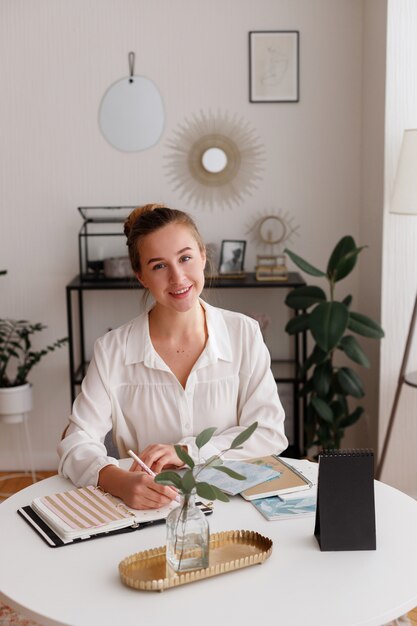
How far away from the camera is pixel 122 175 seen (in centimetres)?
380

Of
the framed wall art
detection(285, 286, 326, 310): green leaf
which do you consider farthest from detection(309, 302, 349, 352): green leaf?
the framed wall art

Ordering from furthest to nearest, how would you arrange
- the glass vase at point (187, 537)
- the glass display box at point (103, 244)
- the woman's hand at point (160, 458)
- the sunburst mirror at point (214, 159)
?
the sunburst mirror at point (214, 159), the glass display box at point (103, 244), the woman's hand at point (160, 458), the glass vase at point (187, 537)

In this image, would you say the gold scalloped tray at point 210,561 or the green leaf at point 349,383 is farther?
the green leaf at point 349,383

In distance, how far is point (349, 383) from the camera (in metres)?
3.45

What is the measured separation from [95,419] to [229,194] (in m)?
1.96

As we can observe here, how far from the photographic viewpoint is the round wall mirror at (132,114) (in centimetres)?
374

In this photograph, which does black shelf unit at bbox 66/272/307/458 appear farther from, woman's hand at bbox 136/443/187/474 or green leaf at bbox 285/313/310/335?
woman's hand at bbox 136/443/187/474

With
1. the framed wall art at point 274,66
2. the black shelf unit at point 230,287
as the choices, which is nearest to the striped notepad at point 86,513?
the black shelf unit at point 230,287

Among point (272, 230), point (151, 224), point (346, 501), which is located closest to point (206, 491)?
point (346, 501)

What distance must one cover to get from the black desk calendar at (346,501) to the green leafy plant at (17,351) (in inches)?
92.7

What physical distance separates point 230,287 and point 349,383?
648 millimetres

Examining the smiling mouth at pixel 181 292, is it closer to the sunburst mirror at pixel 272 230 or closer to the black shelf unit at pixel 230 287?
the black shelf unit at pixel 230 287

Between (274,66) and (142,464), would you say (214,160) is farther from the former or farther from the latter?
(142,464)

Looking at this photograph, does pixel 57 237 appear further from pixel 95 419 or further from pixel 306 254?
pixel 95 419
